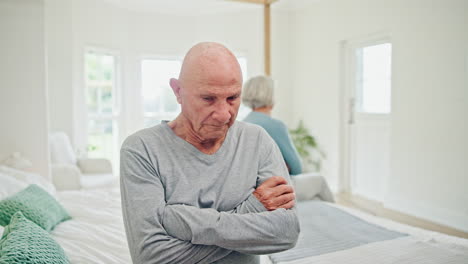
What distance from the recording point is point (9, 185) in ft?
7.39

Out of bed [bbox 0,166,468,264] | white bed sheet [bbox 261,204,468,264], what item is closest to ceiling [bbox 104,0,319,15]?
bed [bbox 0,166,468,264]

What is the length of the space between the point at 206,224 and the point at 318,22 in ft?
16.6

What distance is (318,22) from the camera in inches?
215

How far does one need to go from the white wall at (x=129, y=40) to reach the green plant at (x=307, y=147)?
1.54 ft

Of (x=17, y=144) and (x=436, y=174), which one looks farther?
(x=436, y=174)

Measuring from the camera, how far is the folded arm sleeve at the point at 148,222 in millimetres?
935

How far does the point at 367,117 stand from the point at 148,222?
4324 mm

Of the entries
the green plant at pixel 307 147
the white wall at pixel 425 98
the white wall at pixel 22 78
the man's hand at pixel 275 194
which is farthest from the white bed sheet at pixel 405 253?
the green plant at pixel 307 147

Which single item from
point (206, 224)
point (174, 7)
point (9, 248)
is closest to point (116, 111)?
point (174, 7)

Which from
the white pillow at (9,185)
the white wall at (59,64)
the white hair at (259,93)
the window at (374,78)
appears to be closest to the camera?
the white pillow at (9,185)

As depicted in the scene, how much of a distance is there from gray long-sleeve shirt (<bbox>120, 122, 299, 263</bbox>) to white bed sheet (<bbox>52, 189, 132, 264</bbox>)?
0.70m

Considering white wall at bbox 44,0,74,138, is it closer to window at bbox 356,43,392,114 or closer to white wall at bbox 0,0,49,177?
white wall at bbox 0,0,49,177

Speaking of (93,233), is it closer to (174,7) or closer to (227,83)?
(227,83)

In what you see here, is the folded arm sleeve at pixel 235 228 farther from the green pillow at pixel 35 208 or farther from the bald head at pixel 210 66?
the green pillow at pixel 35 208
